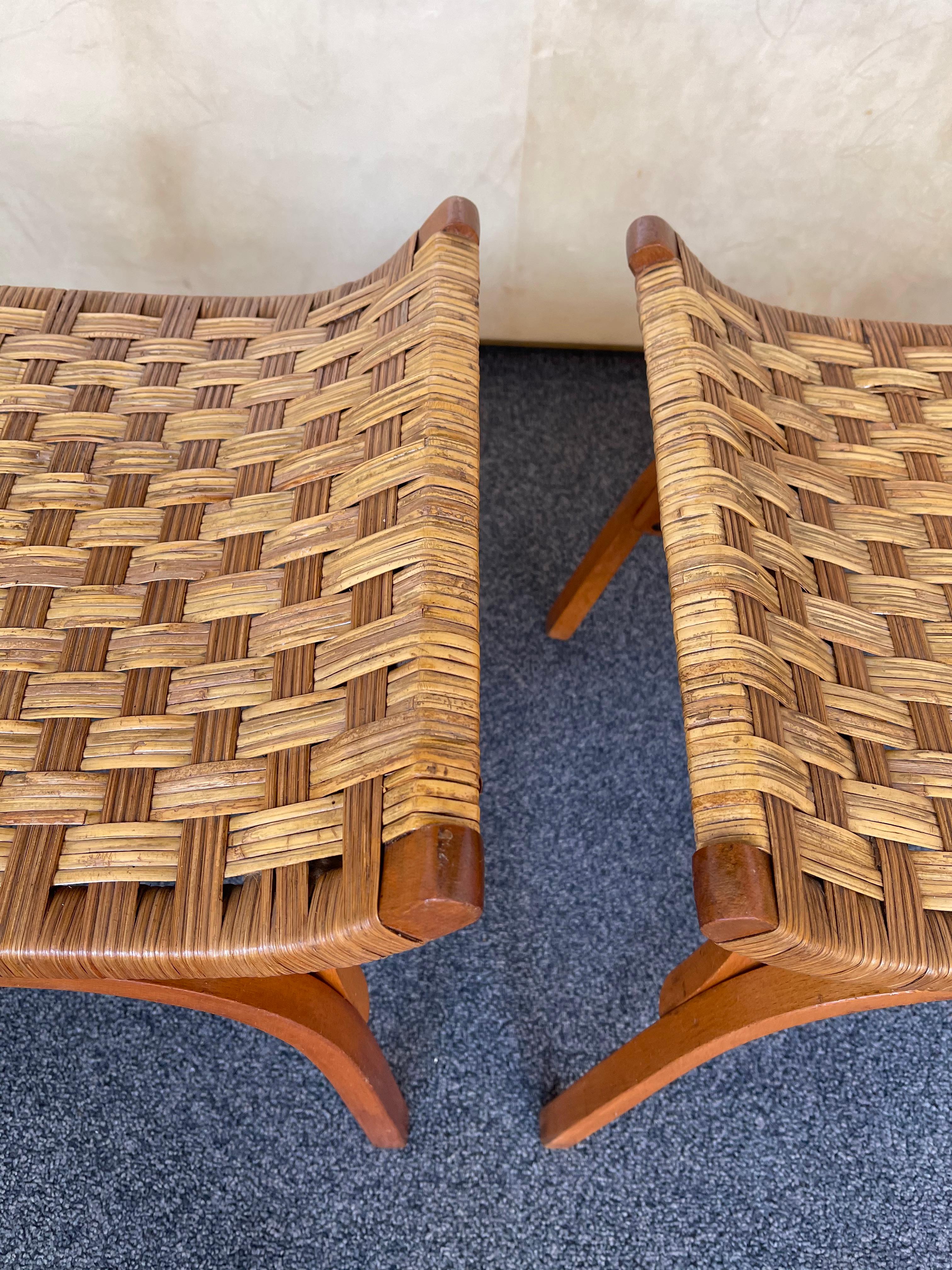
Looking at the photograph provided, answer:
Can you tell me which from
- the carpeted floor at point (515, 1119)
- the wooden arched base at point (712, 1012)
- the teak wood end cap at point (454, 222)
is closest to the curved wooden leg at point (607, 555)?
the carpeted floor at point (515, 1119)

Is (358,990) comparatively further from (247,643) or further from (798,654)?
(798,654)

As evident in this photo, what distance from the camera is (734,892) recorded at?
1.49 ft

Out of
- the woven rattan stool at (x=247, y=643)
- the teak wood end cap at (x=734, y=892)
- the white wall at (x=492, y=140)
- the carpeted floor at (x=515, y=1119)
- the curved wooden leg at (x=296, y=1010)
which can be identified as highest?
the white wall at (x=492, y=140)

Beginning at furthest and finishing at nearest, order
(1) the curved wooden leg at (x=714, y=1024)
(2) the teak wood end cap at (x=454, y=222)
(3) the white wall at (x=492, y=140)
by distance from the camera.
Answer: (3) the white wall at (x=492, y=140) < (2) the teak wood end cap at (x=454, y=222) < (1) the curved wooden leg at (x=714, y=1024)

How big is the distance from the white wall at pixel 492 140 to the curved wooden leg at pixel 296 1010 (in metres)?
0.81

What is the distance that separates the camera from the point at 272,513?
2.00ft

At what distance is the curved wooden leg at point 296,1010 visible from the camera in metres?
0.54

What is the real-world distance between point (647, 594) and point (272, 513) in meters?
0.60

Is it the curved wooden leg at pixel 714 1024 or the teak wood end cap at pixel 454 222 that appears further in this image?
the teak wood end cap at pixel 454 222

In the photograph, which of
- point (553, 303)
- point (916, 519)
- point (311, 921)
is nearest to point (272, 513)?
point (311, 921)

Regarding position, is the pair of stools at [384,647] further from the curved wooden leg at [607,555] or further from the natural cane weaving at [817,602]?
the curved wooden leg at [607,555]

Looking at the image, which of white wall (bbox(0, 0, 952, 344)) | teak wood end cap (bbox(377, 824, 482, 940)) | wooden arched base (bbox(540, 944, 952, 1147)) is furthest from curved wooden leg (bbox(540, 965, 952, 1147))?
white wall (bbox(0, 0, 952, 344))

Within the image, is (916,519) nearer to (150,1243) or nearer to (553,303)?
(553,303)

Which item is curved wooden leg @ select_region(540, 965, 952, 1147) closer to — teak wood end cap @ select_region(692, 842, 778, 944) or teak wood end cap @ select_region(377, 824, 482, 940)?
teak wood end cap @ select_region(692, 842, 778, 944)
